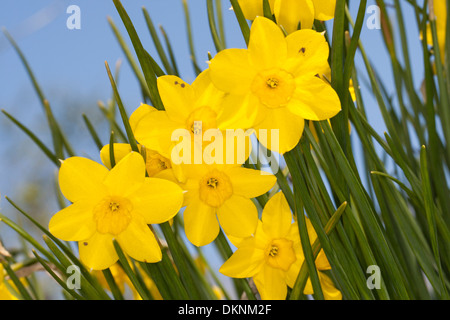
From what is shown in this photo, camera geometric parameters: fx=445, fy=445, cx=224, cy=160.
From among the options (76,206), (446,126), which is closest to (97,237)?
(76,206)

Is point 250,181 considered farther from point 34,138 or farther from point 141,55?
point 34,138

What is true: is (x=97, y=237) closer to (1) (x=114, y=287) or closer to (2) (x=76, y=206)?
(2) (x=76, y=206)

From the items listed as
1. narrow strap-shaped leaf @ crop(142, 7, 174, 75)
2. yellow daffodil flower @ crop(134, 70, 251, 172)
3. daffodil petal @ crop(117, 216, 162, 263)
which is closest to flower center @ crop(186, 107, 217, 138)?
yellow daffodil flower @ crop(134, 70, 251, 172)

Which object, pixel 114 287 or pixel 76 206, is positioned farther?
pixel 114 287

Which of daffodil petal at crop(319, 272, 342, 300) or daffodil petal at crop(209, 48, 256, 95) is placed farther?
daffodil petal at crop(319, 272, 342, 300)

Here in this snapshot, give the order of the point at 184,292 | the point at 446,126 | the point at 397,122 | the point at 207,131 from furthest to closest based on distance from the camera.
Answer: the point at 397,122 < the point at 446,126 < the point at 184,292 < the point at 207,131

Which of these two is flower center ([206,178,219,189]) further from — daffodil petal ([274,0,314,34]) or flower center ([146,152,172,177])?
daffodil petal ([274,0,314,34])
